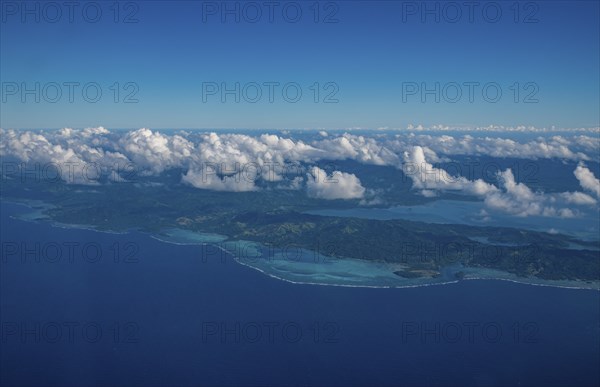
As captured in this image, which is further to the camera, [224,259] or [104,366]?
[224,259]

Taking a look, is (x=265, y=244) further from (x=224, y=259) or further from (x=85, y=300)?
(x=85, y=300)

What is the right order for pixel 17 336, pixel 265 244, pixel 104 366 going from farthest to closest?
pixel 265 244
pixel 17 336
pixel 104 366

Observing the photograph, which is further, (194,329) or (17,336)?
(194,329)

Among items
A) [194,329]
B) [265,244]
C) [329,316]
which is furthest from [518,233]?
[194,329]

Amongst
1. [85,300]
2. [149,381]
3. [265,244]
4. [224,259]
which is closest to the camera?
[149,381]

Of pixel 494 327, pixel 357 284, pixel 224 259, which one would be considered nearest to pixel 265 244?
pixel 224 259

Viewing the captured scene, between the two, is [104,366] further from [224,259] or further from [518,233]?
[518,233]
